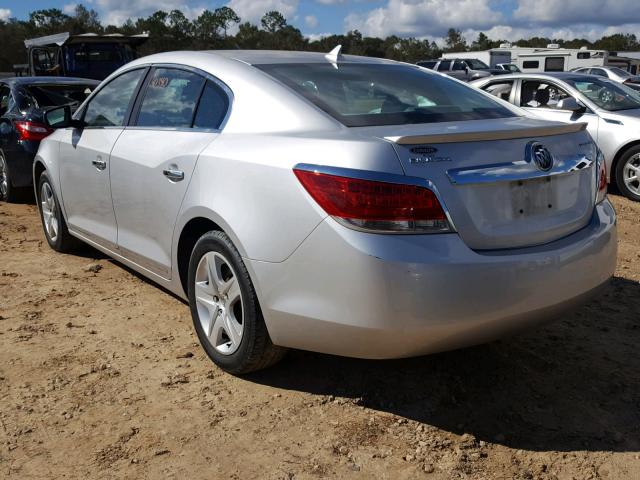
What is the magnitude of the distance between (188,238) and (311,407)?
43.0 inches

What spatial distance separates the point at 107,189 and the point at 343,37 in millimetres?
85104

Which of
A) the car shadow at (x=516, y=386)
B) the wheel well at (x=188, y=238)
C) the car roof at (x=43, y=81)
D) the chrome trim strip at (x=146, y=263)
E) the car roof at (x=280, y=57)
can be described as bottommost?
the car shadow at (x=516, y=386)

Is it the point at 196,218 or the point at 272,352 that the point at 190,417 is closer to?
the point at 272,352

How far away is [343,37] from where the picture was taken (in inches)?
3374

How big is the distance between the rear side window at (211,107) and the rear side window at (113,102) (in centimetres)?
85

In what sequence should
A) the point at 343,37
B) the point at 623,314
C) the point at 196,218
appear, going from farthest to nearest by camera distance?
the point at 343,37, the point at 623,314, the point at 196,218

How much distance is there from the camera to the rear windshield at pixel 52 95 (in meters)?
7.89

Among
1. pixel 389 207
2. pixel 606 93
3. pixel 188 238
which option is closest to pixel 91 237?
pixel 188 238

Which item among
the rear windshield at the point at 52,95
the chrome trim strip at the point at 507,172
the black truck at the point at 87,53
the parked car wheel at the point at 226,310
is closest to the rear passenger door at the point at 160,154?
the parked car wheel at the point at 226,310

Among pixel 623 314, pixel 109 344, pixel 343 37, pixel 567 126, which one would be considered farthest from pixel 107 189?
pixel 343 37

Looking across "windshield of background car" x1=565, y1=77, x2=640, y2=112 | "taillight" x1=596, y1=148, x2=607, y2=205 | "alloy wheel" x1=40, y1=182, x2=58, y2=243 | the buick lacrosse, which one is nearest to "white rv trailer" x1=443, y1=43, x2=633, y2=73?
"windshield of background car" x1=565, y1=77, x2=640, y2=112

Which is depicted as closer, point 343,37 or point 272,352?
point 272,352

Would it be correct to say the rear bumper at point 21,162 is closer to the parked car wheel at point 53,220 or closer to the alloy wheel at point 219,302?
the parked car wheel at point 53,220

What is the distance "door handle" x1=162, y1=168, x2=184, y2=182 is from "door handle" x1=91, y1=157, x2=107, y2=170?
0.83 metres
